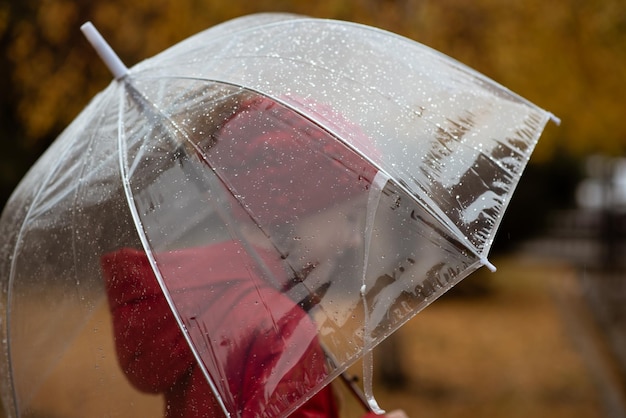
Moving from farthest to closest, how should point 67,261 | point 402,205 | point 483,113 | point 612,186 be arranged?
point 612,186
point 483,113
point 67,261
point 402,205

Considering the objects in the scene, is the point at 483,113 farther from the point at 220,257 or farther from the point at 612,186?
the point at 612,186

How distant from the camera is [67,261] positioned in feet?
7.58

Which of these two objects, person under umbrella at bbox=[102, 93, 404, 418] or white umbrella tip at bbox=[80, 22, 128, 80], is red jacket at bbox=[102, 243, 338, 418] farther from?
white umbrella tip at bbox=[80, 22, 128, 80]

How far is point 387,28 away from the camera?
292 inches

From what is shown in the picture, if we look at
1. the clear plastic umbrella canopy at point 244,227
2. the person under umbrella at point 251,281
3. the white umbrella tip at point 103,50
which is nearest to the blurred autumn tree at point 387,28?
the white umbrella tip at point 103,50

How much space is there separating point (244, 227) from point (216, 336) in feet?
0.88

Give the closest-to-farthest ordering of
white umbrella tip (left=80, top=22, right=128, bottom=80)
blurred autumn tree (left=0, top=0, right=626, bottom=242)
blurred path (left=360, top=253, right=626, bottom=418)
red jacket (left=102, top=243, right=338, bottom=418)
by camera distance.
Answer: red jacket (left=102, top=243, right=338, bottom=418)
white umbrella tip (left=80, top=22, right=128, bottom=80)
blurred autumn tree (left=0, top=0, right=626, bottom=242)
blurred path (left=360, top=253, right=626, bottom=418)

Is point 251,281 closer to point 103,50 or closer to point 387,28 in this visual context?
point 103,50

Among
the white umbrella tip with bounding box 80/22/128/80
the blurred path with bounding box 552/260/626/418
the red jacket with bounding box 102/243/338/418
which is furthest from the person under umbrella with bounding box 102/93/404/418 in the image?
the blurred path with bounding box 552/260/626/418

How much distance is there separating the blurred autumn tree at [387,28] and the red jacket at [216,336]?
4.37 m

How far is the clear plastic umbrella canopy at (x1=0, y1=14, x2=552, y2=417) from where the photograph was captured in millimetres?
2002

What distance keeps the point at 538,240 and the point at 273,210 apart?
19.7 m

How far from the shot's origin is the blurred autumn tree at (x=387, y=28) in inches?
259

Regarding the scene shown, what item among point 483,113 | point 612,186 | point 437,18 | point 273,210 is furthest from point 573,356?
point 612,186
